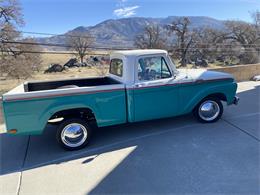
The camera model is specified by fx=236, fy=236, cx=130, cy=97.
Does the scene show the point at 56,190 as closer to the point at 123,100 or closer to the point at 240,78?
the point at 123,100

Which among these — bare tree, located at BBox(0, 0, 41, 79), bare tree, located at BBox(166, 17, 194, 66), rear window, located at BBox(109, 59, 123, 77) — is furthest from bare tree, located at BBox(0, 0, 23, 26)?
bare tree, located at BBox(166, 17, 194, 66)

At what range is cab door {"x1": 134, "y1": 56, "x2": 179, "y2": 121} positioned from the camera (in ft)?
16.3

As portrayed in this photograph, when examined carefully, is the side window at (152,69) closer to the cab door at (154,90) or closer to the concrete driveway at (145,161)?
the cab door at (154,90)

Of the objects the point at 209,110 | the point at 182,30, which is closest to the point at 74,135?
the point at 209,110

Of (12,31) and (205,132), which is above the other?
(12,31)

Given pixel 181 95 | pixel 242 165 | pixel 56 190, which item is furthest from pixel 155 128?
pixel 56 190

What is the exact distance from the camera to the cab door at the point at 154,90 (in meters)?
4.98

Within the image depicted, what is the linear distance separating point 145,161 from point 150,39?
31570 mm

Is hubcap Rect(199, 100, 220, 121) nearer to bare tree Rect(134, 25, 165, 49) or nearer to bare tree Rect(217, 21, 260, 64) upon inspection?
bare tree Rect(134, 25, 165, 49)

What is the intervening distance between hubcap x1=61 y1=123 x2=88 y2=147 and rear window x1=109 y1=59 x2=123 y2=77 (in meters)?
1.52

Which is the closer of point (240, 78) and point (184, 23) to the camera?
point (240, 78)

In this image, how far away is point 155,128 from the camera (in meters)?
5.59

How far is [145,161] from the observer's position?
13.6 feet

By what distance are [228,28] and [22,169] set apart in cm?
4673
